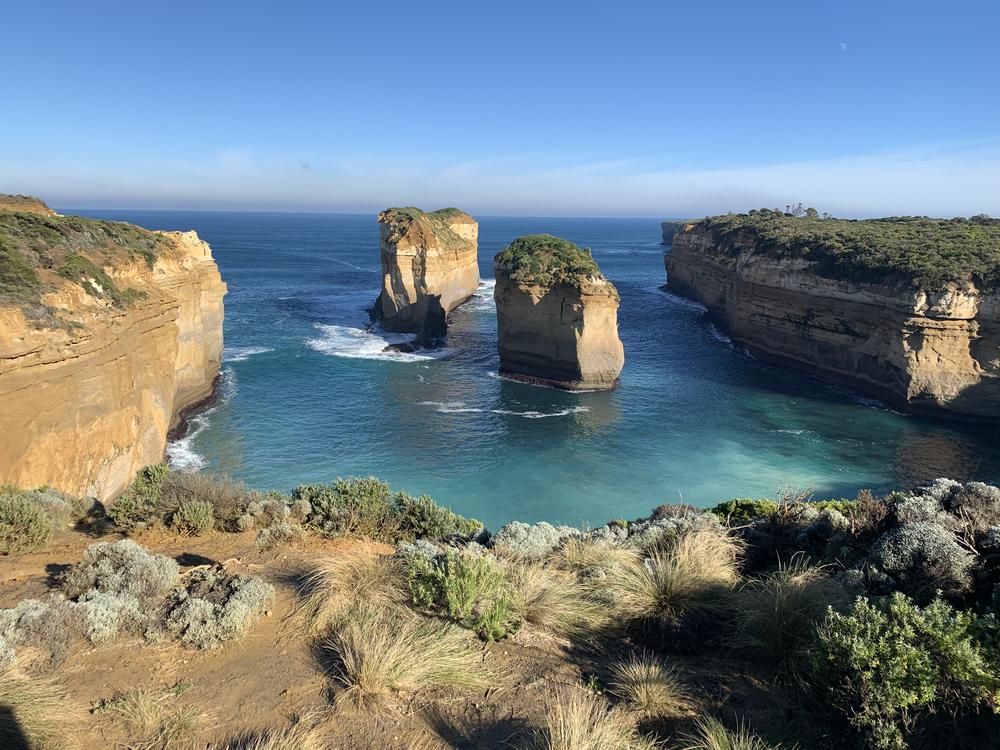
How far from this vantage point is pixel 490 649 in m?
5.38

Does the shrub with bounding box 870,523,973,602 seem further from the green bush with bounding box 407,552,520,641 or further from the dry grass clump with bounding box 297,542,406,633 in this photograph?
the dry grass clump with bounding box 297,542,406,633

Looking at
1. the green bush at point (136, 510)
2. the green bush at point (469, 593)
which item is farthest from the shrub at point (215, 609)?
the green bush at point (136, 510)

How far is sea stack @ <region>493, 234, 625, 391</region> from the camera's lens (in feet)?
111

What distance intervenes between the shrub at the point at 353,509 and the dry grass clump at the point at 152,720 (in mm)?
4898

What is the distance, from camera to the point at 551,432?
2814cm

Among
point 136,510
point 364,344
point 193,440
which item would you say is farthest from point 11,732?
point 364,344

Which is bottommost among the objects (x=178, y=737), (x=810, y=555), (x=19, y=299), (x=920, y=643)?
(x=810, y=555)

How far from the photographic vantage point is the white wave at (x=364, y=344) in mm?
39844

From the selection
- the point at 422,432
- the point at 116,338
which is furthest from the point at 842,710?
the point at 422,432

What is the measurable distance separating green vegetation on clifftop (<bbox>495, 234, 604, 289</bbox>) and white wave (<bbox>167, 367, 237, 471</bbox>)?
57.4ft

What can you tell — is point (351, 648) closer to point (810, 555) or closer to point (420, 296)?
point (810, 555)

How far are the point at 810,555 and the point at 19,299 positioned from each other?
709 inches

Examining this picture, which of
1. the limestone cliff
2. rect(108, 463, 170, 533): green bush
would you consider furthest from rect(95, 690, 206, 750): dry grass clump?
the limestone cliff

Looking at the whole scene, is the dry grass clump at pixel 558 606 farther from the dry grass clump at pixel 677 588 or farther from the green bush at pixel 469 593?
the dry grass clump at pixel 677 588
